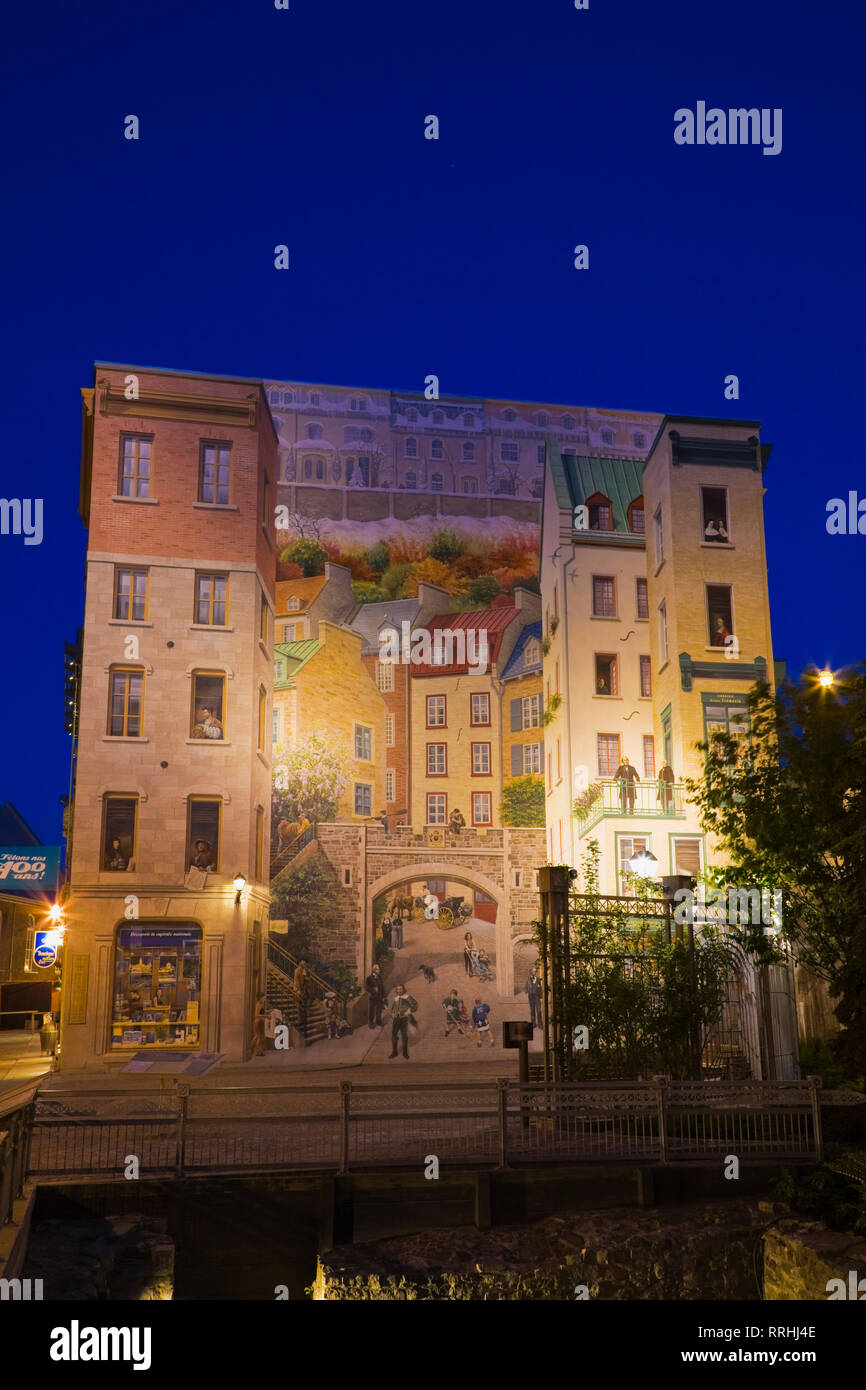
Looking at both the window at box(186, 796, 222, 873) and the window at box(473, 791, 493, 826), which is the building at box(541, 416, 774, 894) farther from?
the window at box(186, 796, 222, 873)

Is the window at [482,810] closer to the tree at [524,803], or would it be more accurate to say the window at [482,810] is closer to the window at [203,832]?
the tree at [524,803]

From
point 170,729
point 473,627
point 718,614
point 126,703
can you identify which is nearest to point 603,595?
point 718,614

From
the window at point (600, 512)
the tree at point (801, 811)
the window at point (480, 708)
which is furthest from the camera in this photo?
the window at point (480, 708)

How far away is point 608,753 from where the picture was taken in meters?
40.4

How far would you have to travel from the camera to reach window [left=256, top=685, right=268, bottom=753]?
3778 cm

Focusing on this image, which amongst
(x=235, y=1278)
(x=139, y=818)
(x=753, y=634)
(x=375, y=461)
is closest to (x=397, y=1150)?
(x=235, y=1278)

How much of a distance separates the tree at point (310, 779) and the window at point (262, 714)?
2.01m

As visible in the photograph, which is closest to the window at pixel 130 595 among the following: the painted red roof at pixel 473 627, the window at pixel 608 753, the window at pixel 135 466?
the window at pixel 135 466

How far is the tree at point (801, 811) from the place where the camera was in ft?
64.2

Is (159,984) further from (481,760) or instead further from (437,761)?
(481,760)

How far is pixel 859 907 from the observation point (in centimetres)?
1591

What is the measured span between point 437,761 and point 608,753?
235 inches
